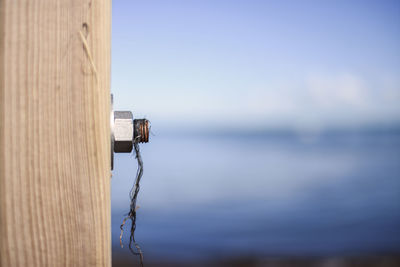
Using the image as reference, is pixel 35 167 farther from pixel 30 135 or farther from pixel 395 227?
pixel 395 227

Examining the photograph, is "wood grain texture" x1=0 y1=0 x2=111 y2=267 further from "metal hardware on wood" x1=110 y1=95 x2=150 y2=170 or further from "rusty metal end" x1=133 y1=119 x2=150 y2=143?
"rusty metal end" x1=133 y1=119 x2=150 y2=143

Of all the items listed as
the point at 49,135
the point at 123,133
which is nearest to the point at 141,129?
the point at 123,133

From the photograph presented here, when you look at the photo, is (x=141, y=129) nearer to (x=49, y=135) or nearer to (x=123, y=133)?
(x=123, y=133)

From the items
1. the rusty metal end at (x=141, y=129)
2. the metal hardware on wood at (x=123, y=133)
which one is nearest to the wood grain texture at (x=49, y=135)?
the metal hardware on wood at (x=123, y=133)

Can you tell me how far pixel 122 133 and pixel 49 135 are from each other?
0.14m

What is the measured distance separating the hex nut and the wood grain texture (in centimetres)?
→ 11

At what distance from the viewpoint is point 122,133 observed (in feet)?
1.57

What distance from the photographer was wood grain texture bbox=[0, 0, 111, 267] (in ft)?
1.13

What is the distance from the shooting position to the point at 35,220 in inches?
13.7

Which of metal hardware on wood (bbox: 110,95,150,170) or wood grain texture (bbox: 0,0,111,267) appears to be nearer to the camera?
wood grain texture (bbox: 0,0,111,267)

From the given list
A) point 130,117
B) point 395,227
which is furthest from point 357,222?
point 130,117

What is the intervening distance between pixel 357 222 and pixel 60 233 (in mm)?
8146

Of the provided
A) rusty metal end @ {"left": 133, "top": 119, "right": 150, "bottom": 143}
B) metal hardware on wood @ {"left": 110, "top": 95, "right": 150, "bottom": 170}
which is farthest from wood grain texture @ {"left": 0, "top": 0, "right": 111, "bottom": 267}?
rusty metal end @ {"left": 133, "top": 119, "right": 150, "bottom": 143}

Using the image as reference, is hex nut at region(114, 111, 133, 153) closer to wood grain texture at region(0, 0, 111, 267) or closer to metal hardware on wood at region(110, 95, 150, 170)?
metal hardware on wood at region(110, 95, 150, 170)
